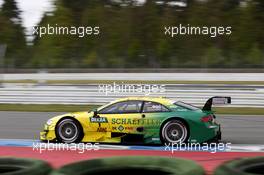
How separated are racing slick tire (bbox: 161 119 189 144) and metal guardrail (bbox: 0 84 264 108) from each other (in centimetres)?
818

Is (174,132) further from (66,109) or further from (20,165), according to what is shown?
(66,109)

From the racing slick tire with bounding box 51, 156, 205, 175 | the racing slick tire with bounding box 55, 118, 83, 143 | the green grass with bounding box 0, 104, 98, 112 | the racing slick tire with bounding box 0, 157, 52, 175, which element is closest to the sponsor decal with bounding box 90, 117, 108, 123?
the racing slick tire with bounding box 55, 118, 83, 143

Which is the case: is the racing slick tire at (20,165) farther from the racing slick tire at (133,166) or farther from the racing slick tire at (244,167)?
the racing slick tire at (244,167)

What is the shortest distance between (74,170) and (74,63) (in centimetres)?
2196

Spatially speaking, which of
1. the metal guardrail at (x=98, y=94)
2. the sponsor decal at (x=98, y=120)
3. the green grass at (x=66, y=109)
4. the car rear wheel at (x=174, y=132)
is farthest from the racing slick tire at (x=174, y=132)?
the metal guardrail at (x=98, y=94)

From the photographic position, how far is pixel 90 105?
1817 cm

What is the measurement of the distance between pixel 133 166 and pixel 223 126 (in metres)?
9.99

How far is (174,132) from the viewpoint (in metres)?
9.31

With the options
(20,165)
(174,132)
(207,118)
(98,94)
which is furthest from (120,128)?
(98,94)

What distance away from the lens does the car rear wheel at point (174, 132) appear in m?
9.20

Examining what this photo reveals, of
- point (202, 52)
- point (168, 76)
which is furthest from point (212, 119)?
point (202, 52)

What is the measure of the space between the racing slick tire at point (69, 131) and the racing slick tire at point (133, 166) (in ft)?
20.9

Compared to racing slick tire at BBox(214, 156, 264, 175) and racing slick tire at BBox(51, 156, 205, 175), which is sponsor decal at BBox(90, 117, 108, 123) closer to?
racing slick tire at BBox(51, 156, 205, 175)

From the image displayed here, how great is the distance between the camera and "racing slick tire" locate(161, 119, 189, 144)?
30.2 ft
